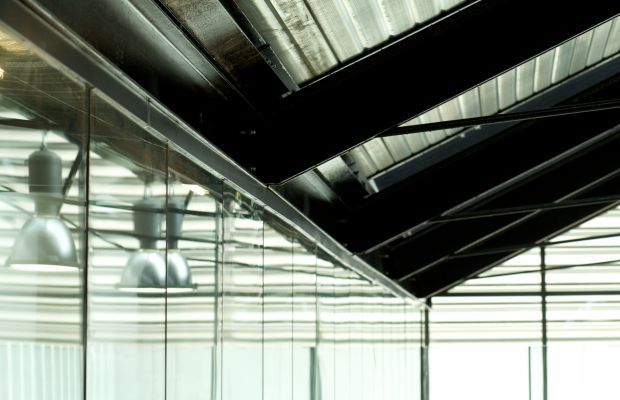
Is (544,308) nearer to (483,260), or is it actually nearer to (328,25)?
(483,260)

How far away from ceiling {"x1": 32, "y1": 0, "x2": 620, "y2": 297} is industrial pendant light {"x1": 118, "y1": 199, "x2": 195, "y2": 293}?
0.64 metres

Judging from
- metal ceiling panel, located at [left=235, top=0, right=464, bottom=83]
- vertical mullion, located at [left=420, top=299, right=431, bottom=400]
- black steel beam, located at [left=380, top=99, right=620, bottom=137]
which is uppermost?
metal ceiling panel, located at [left=235, top=0, right=464, bottom=83]

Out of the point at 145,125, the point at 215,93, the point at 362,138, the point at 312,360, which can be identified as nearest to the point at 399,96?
the point at 362,138

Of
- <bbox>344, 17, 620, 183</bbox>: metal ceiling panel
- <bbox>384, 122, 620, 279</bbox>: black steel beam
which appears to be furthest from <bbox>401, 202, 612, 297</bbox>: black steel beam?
<bbox>344, 17, 620, 183</bbox>: metal ceiling panel

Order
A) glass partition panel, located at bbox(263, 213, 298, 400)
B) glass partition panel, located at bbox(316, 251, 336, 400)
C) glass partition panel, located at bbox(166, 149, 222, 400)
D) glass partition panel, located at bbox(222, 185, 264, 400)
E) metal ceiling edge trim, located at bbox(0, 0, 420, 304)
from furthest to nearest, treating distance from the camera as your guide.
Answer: glass partition panel, located at bbox(316, 251, 336, 400) → glass partition panel, located at bbox(263, 213, 298, 400) → glass partition panel, located at bbox(222, 185, 264, 400) → glass partition panel, located at bbox(166, 149, 222, 400) → metal ceiling edge trim, located at bbox(0, 0, 420, 304)

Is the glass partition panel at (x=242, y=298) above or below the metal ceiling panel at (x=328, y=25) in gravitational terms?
below

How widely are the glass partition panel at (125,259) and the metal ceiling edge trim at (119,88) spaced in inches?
3.8

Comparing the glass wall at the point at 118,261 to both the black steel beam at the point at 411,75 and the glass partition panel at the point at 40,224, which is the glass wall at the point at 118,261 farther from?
the black steel beam at the point at 411,75

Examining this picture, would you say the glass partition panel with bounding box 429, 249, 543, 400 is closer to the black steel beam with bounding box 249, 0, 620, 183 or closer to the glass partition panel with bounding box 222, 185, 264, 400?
the glass partition panel with bounding box 222, 185, 264, 400

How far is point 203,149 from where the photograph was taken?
6.93m

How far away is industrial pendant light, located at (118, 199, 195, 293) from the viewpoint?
5.55 m

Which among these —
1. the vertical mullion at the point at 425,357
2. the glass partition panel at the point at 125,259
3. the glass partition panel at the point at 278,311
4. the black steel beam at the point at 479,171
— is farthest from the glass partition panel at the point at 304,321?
the vertical mullion at the point at 425,357

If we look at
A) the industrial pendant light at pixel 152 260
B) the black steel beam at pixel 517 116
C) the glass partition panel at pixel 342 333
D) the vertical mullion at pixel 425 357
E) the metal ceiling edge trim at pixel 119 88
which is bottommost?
the vertical mullion at pixel 425 357

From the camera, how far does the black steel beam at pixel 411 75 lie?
295 inches
